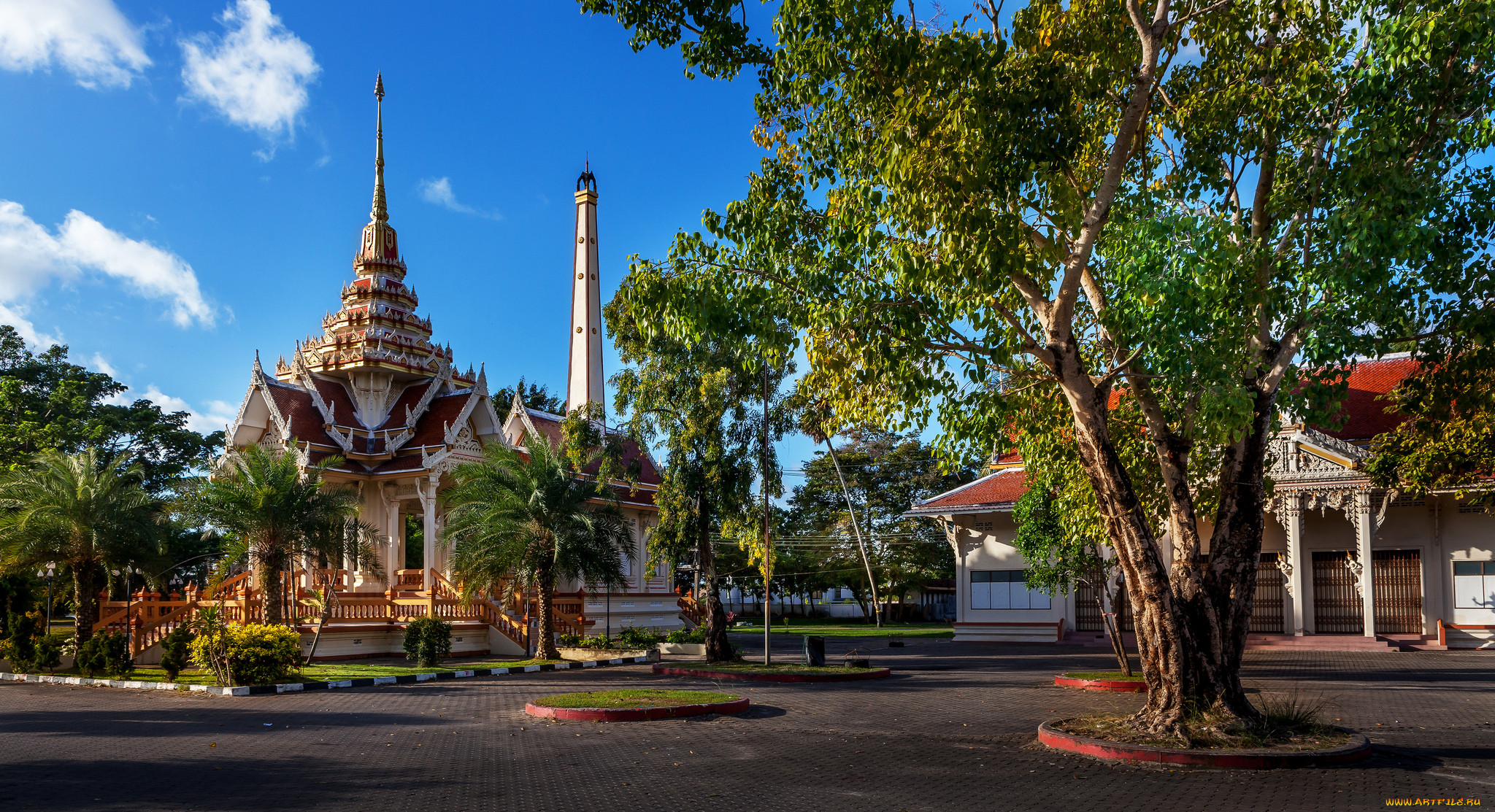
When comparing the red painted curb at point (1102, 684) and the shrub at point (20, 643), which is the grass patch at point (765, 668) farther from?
the shrub at point (20, 643)

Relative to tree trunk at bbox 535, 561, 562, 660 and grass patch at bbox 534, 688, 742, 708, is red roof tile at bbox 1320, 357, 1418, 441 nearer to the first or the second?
tree trunk at bbox 535, 561, 562, 660

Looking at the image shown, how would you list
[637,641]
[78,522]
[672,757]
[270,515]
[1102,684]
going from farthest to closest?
[637,641] → [78,522] → [270,515] → [1102,684] → [672,757]

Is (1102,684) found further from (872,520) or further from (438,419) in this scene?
(872,520)

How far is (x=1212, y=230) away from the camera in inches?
422

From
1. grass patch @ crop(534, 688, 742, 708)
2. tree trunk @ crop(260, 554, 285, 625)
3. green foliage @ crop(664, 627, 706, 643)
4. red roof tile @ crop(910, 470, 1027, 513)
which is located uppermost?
red roof tile @ crop(910, 470, 1027, 513)

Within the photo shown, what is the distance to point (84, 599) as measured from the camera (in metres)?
23.4

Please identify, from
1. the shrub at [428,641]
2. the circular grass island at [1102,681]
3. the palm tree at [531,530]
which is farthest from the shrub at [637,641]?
the circular grass island at [1102,681]

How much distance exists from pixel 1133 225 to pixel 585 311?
3193 cm

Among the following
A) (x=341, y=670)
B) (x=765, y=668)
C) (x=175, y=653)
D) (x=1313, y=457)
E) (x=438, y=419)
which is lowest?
(x=341, y=670)

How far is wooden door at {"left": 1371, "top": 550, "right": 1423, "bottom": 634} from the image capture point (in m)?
29.0

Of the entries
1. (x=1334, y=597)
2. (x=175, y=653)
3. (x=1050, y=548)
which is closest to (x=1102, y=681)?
(x=1050, y=548)

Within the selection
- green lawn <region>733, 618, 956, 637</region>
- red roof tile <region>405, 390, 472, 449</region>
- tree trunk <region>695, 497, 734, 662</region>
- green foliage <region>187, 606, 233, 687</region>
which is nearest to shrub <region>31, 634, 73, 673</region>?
green foliage <region>187, 606, 233, 687</region>

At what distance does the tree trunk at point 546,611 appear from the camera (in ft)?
82.4

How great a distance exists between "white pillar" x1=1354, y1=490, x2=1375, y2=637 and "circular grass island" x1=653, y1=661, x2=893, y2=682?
1394cm
